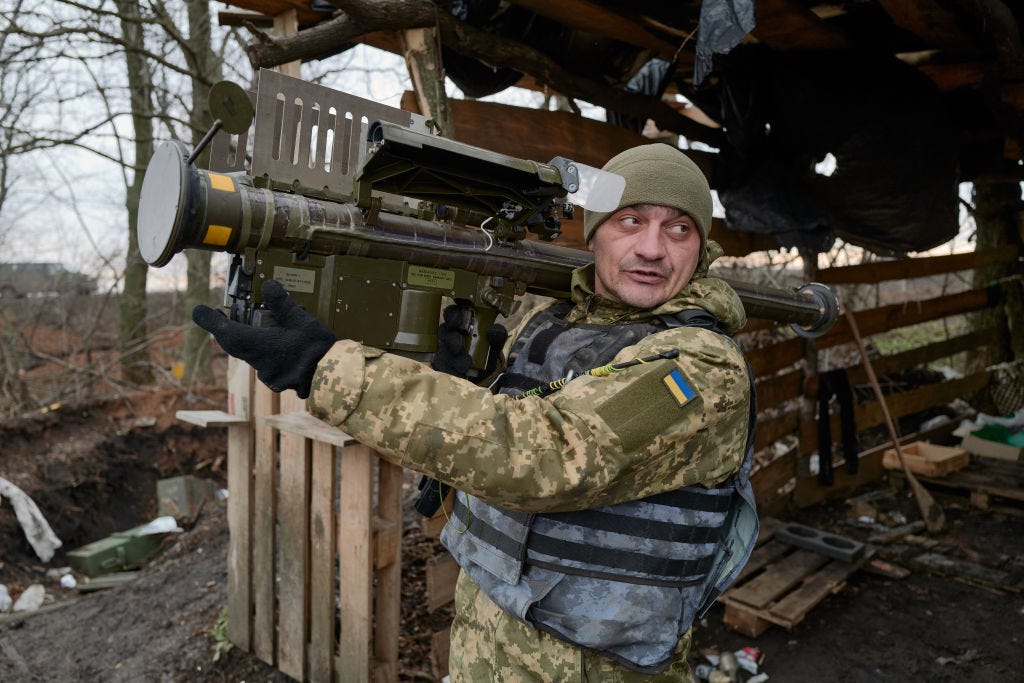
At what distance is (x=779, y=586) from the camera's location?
4.06m

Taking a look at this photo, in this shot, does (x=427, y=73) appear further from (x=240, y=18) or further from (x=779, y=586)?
(x=779, y=586)

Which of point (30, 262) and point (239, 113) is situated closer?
point (239, 113)

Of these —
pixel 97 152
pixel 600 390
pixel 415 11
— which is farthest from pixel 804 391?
pixel 97 152

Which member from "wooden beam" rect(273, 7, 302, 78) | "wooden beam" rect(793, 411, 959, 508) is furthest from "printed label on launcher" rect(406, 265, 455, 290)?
"wooden beam" rect(793, 411, 959, 508)

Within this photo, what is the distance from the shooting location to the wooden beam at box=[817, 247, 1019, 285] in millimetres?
5461

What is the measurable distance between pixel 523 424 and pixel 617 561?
53cm

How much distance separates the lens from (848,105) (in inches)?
149

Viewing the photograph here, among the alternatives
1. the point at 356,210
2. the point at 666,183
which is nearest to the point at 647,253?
the point at 666,183

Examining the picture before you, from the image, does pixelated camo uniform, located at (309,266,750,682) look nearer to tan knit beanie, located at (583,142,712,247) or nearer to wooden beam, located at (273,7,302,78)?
tan knit beanie, located at (583,142,712,247)

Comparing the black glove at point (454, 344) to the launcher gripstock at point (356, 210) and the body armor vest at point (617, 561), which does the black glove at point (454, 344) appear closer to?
the launcher gripstock at point (356, 210)

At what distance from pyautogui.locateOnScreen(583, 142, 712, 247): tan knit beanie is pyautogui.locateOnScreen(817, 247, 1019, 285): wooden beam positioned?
3929mm

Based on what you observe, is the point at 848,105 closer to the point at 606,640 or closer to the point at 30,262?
the point at 606,640

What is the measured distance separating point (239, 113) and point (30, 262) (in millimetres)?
9842

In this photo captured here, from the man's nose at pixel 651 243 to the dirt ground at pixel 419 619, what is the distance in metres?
2.52
